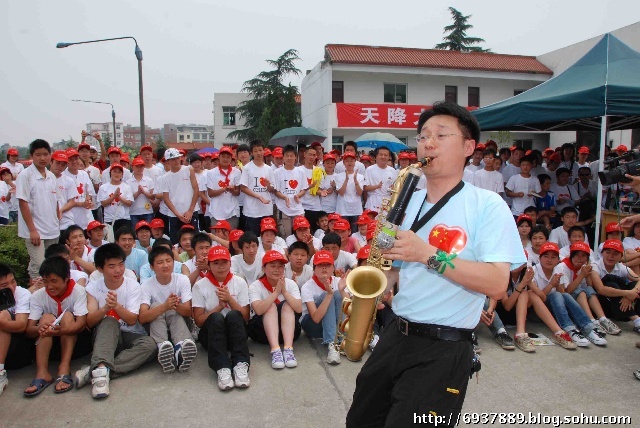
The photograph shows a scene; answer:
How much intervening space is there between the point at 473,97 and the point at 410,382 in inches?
1011

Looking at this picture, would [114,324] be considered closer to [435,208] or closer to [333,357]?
[333,357]

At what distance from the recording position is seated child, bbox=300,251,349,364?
495 centimetres

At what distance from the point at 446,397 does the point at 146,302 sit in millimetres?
3535

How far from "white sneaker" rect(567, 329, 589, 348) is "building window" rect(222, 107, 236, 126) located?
35.9 metres

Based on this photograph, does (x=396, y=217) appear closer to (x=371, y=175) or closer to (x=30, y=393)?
(x=30, y=393)

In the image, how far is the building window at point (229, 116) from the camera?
3847 cm

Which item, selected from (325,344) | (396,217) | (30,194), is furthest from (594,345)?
(30,194)

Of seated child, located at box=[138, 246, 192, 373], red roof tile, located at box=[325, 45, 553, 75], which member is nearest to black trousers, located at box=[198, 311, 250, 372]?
seated child, located at box=[138, 246, 192, 373]

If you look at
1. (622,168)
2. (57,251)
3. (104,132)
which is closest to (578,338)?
(622,168)

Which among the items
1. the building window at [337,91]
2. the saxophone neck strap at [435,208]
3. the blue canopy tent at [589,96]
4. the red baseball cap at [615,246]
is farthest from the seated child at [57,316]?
the building window at [337,91]

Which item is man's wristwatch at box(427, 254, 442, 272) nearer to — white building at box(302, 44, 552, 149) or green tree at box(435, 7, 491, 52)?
white building at box(302, 44, 552, 149)

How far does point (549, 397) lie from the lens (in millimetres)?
3873

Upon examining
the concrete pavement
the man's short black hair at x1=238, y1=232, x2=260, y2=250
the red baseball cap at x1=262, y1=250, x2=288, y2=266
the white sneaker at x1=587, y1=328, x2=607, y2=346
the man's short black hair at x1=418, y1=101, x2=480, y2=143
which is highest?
the man's short black hair at x1=418, y1=101, x2=480, y2=143

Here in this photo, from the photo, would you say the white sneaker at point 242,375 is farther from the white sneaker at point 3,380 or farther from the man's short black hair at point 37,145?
the man's short black hair at point 37,145
